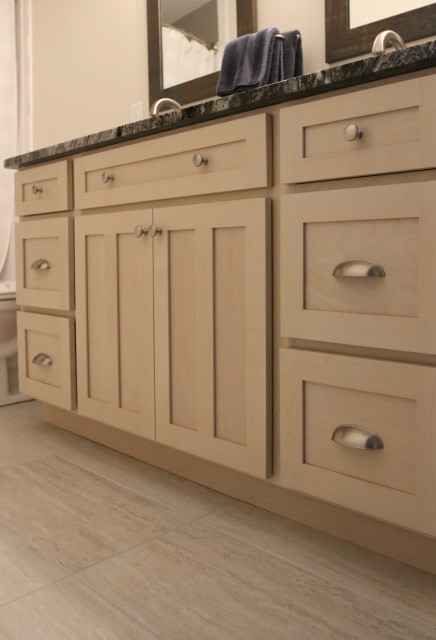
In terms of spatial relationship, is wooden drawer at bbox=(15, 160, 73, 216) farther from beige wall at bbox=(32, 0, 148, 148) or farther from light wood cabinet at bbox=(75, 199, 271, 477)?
beige wall at bbox=(32, 0, 148, 148)

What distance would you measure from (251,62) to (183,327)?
2.81 feet

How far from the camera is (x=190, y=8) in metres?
1.97

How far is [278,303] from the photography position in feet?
3.76

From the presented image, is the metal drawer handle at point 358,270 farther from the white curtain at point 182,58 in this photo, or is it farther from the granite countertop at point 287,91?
the white curtain at point 182,58

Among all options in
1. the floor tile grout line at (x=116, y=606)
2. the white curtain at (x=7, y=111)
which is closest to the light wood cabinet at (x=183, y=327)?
the floor tile grout line at (x=116, y=606)

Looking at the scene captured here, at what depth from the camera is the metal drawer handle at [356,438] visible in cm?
98

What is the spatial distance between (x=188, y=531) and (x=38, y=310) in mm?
924

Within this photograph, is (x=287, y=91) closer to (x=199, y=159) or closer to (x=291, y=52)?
(x=199, y=159)

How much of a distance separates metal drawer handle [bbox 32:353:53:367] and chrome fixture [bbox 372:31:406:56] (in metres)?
1.21

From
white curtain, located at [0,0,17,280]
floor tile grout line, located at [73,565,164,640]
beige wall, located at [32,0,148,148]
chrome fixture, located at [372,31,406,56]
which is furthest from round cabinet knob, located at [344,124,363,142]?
white curtain, located at [0,0,17,280]

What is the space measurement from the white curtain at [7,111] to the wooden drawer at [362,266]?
2.18m

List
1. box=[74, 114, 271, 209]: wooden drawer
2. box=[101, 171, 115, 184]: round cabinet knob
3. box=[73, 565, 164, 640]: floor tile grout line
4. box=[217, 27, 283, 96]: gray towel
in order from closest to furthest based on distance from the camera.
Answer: box=[73, 565, 164, 640]: floor tile grout line < box=[74, 114, 271, 209]: wooden drawer < box=[101, 171, 115, 184]: round cabinet knob < box=[217, 27, 283, 96]: gray towel

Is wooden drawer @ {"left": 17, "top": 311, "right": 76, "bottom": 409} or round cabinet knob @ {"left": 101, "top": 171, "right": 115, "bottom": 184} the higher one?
round cabinet knob @ {"left": 101, "top": 171, "right": 115, "bottom": 184}

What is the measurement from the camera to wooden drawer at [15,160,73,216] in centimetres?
163
